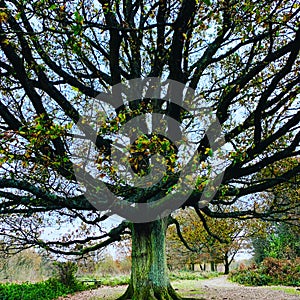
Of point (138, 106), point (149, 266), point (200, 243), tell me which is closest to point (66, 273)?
point (149, 266)

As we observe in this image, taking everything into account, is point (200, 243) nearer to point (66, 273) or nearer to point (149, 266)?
point (66, 273)

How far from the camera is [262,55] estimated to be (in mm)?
8039

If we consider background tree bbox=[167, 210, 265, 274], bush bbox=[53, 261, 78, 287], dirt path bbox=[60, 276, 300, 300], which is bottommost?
dirt path bbox=[60, 276, 300, 300]

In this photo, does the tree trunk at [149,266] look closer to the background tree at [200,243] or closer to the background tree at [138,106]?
the background tree at [138,106]

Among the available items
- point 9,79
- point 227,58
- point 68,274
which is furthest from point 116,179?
point 68,274

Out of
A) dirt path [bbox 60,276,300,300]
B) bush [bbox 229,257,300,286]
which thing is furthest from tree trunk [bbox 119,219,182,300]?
bush [bbox 229,257,300,286]

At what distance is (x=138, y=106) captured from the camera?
7.29 m

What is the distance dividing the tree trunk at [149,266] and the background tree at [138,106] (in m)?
0.02

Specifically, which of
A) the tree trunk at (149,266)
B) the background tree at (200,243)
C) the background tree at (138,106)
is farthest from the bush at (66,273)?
the background tree at (200,243)

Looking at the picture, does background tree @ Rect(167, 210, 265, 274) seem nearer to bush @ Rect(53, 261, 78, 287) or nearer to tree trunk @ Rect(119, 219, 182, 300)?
bush @ Rect(53, 261, 78, 287)

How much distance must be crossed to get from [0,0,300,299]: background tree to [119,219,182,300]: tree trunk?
24 mm

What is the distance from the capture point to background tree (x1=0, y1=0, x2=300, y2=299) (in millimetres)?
5590

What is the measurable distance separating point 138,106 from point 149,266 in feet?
12.8

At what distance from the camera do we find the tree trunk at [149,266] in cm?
722
